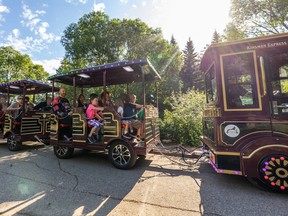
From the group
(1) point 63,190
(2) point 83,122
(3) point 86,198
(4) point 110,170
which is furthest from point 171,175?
(2) point 83,122

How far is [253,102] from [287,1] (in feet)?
39.5

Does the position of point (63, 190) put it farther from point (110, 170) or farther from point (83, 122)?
point (83, 122)

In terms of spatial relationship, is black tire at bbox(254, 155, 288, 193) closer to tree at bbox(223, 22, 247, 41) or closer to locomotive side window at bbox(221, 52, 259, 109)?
locomotive side window at bbox(221, 52, 259, 109)

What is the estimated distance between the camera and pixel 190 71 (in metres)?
33.1

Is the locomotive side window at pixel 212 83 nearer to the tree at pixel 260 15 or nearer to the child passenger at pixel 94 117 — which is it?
the child passenger at pixel 94 117

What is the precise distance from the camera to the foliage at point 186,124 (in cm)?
744

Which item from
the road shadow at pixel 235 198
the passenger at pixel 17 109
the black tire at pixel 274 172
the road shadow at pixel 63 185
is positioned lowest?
the road shadow at pixel 235 198

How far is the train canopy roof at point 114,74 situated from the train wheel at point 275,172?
333 centimetres

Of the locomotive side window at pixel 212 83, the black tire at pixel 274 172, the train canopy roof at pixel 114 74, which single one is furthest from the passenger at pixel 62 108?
the black tire at pixel 274 172

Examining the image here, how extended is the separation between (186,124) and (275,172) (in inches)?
180

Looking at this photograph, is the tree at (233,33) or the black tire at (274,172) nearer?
the black tire at (274,172)

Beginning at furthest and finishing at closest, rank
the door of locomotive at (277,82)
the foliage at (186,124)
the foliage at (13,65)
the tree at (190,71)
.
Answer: the tree at (190,71), the foliage at (13,65), the foliage at (186,124), the door of locomotive at (277,82)

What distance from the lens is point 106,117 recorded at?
15.9ft

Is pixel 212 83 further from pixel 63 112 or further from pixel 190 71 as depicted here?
pixel 190 71
